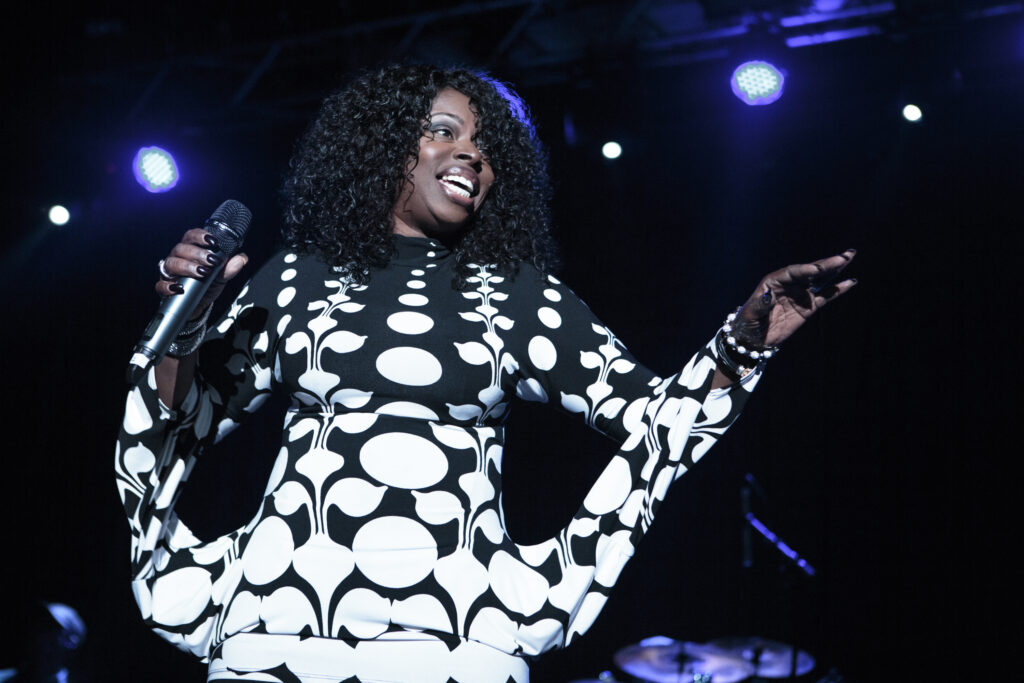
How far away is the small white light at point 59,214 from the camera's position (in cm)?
498

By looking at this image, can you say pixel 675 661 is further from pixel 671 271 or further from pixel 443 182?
pixel 443 182

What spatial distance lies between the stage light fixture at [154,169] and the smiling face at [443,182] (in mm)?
3415

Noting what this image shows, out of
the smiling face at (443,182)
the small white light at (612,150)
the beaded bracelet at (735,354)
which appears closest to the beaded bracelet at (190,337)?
the smiling face at (443,182)

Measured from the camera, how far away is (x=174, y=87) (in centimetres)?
498

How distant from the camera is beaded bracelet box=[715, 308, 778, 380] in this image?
1.39 metres

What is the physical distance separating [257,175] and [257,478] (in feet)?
5.10

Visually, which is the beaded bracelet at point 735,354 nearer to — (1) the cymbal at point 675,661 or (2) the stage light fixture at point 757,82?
(2) the stage light fixture at point 757,82

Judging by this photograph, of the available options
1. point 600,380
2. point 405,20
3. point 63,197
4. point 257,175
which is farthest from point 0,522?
point 600,380

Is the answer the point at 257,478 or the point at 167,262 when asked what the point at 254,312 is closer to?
the point at 167,262

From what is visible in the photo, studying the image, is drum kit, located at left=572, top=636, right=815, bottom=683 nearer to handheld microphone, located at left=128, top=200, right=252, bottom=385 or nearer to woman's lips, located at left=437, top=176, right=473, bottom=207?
woman's lips, located at left=437, top=176, right=473, bottom=207

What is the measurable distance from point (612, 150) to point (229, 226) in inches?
129

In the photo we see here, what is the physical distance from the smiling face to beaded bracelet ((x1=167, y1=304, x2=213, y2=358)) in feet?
1.44

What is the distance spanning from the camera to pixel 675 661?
4355mm

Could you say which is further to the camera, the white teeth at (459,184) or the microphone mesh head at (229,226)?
the white teeth at (459,184)
